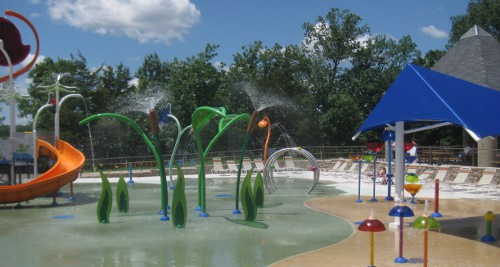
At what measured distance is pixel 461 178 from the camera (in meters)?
19.5

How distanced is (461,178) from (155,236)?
13111mm

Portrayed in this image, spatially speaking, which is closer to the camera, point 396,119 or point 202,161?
point 396,119

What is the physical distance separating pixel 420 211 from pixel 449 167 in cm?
861

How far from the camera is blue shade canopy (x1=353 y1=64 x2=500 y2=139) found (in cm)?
1019

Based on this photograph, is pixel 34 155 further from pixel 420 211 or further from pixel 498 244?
pixel 498 244

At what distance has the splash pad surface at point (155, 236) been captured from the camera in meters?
9.16

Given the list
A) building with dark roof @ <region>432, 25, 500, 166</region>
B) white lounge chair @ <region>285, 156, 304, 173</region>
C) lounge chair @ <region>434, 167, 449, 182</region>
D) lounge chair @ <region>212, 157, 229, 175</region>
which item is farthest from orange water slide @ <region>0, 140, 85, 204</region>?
building with dark roof @ <region>432, 25, 500, 166</region>

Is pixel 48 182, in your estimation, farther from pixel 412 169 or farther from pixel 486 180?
pixel 412 169

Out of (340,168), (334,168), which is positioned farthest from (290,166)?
(340,168)

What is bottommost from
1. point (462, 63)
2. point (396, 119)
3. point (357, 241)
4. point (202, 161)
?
point (357, 241)

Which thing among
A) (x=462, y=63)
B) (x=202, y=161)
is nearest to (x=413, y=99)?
(x=202, y=161)

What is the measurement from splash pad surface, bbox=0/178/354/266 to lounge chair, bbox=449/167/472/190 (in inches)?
271

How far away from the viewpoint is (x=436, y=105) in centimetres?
1079

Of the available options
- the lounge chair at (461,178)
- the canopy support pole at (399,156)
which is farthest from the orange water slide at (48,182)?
the lounge chair at (461,178)
